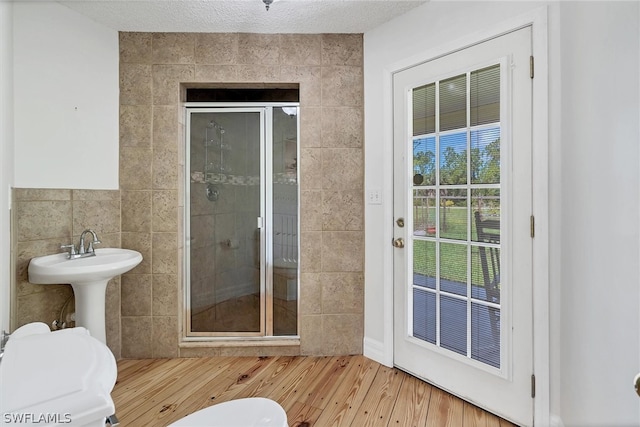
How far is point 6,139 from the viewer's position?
1.64 meters

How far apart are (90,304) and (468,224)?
230 centimetres

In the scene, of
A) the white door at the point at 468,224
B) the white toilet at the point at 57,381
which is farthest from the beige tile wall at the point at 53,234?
the white door at the point at 468,224

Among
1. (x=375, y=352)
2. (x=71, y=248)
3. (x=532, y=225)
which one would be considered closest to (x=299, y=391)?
(x=375, y=352)

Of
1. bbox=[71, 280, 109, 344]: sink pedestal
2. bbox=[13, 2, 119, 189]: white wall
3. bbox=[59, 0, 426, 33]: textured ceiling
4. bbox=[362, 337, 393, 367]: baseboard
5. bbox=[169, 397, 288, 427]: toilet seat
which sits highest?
bbox=[59, 0, 426, 33]: textured ceiling

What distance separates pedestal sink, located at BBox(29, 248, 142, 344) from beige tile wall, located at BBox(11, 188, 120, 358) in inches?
3.9

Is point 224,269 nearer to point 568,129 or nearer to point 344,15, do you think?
point 344,15

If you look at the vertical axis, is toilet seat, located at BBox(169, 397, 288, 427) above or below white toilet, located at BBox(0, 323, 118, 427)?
below

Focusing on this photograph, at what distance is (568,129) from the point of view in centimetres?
133

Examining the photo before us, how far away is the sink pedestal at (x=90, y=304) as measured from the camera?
5.95 ft

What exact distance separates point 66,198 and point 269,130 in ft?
4.69

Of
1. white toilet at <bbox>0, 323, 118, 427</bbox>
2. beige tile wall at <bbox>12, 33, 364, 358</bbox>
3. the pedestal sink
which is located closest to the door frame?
beige tile wall at <bbox>12, 33, 364, 358</bbox>

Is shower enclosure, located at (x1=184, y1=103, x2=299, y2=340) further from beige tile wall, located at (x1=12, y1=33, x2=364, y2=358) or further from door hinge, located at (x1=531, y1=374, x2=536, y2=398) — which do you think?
door hinge, located at (x1=531, y1=374, x2=536, y2=398)

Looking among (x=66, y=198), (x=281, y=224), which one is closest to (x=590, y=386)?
(x=281, y=224)

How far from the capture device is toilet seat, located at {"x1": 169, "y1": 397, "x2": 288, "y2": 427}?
0.96 metres
